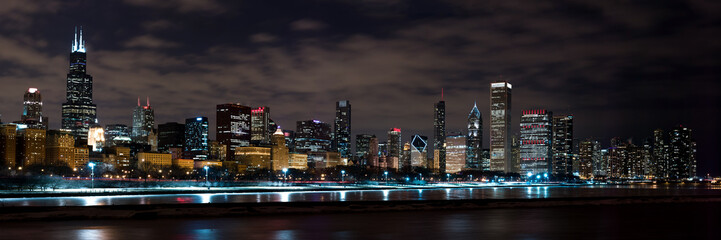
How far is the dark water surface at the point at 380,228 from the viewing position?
3086cm

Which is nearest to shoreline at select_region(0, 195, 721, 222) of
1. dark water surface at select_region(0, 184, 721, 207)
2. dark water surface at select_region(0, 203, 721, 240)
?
dark water surface at select_region(0, 203, 721, 240)

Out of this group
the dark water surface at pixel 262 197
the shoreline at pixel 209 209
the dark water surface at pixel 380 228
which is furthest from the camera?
→ the dark water surface at pixel 262 197

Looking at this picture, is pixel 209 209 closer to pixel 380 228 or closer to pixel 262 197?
pixel 380 228

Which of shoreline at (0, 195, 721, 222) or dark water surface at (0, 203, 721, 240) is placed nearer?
dark water surface at (0, 203, 721, 240)

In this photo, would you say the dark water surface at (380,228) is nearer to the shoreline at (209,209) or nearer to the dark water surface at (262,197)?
the shoreline at (209,209)

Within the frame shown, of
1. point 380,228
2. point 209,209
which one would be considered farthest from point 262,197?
point 380,228

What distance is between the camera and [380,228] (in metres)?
34.8

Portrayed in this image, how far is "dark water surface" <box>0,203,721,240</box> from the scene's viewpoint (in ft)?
101

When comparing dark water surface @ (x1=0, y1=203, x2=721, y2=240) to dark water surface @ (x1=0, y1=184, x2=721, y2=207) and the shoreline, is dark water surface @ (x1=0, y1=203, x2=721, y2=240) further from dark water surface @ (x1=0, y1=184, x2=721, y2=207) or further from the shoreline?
dark water surface @ (x1=0, y1=184, x2=721, y2=207)

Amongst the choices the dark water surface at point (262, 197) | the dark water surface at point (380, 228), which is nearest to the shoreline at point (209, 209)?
the dark water surface at point (380, 228)

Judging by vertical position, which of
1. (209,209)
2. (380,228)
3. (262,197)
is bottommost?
(262,197)

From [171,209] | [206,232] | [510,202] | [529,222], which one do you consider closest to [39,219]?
[171,209]

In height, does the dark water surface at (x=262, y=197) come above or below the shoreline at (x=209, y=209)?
below

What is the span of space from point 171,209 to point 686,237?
1264 inches
